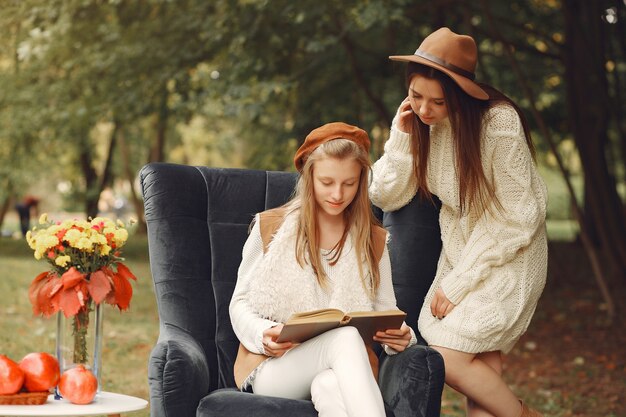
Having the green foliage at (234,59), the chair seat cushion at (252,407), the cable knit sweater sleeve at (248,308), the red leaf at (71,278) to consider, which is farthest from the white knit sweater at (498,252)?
the green foliage at (234,59)

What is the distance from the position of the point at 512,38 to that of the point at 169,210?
908 centimetres

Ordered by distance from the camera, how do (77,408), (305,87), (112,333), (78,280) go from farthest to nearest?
(305,87)
(112,333)
(78,280)
(77,408)

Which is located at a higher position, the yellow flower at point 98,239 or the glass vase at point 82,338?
the yellow flower at point 98,239

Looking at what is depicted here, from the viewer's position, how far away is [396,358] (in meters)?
3.64

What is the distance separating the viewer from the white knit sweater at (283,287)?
3727 millimetres

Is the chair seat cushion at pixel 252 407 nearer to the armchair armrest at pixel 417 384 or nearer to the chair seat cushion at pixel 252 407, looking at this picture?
the chair seat cushion at pixel 252 407

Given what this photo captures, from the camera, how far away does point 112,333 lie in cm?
855

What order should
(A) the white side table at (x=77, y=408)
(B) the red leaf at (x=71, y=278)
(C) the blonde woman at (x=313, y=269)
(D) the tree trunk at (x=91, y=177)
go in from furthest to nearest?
(D) the tree trunk at (x=91, y=177) → (C) the blonde woman at (x=313, y=269) → (B) the red leaf at (x=71, y=278) → (A) the white side table at (x=77, y=408)

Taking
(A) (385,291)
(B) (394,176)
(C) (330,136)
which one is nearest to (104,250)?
(C) (330,136)

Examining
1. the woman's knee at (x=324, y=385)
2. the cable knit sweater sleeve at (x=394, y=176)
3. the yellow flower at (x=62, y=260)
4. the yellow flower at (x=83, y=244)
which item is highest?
the cable knit sweater sleeve at (x=394, y=176)

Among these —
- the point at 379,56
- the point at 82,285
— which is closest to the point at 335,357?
the point at 82,285

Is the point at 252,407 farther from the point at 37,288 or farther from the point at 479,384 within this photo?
the point at 479,384

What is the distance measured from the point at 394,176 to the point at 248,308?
2.74 feet

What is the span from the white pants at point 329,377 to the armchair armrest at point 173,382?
10.3 inches
